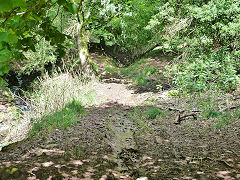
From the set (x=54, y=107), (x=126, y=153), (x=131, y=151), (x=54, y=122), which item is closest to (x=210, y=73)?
(x=131, y=151)

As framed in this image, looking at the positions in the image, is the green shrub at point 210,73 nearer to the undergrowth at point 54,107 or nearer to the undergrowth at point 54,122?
the undergrowth at point 54,107

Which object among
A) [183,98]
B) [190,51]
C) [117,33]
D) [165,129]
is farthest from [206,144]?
[117,33]

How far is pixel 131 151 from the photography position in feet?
11.6

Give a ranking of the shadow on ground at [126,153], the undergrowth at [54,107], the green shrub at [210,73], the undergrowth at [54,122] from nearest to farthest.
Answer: the shadow on ground at [126,153] → the undergrowth at [54,122] → the undergrowth at [54,107] → the green shrub at [210,73]

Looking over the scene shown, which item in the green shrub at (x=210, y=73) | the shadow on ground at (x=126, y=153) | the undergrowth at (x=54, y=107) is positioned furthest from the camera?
the green shrub at (x=210, y=73)

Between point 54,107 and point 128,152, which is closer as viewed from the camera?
point 128,152

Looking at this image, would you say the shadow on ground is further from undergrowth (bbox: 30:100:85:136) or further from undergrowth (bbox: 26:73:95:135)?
undergrowth (bbox: 26:73:95:135)

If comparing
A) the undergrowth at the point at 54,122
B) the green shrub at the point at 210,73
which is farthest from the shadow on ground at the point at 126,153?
the green shrub at the point at 210,73

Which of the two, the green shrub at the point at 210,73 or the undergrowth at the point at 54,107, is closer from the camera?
the undergrowth at the point at 54,107

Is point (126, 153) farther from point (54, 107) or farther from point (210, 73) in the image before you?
point (210, 73)

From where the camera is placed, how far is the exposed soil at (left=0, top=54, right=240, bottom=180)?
8.34ft

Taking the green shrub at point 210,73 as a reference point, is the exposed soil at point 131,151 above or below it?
below

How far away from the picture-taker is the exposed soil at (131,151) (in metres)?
2.54

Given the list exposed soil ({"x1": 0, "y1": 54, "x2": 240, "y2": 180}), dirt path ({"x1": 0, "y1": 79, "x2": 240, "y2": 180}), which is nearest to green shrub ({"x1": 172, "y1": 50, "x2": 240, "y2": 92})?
exposed soil ({"x1": 0, "y1": 54, "x2": 240, "y2": 180})
